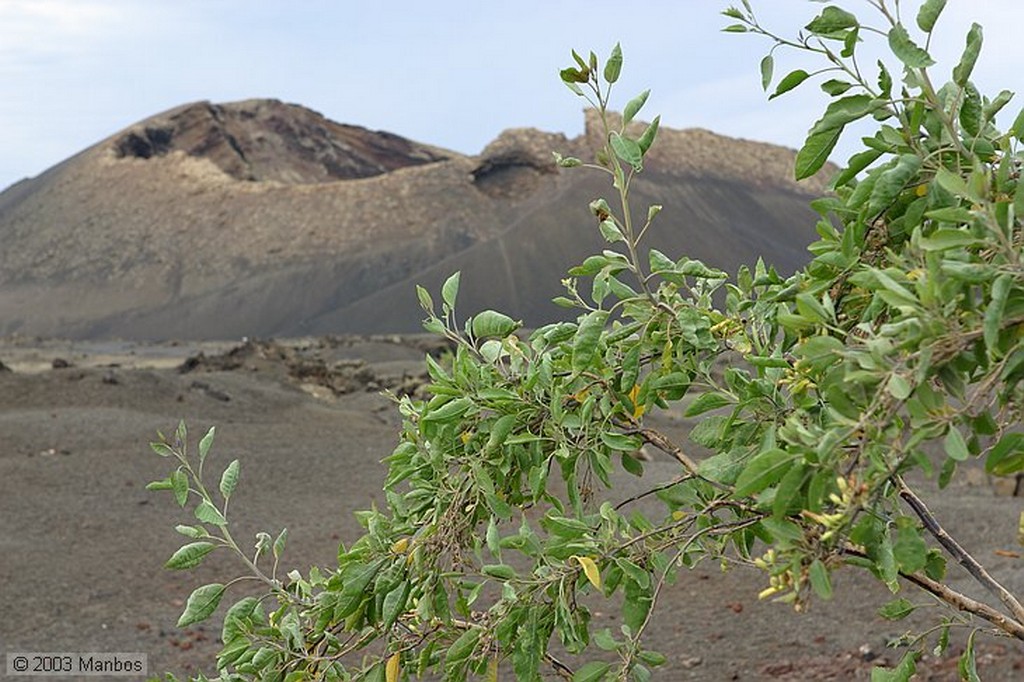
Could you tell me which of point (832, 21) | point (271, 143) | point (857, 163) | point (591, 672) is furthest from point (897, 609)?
point (271, 143)

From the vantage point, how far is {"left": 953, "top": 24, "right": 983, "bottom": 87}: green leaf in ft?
6.79

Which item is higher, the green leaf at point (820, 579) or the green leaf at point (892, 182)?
the green leaf at point (892, 182)

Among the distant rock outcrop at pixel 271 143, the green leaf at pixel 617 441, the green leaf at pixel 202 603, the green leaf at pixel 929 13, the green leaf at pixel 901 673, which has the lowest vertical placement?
the green leaf at pixel 901 673

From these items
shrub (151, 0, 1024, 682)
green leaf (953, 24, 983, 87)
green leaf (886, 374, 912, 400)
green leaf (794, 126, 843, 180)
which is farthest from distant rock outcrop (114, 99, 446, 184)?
green leaf (886, 374, 912, 400)

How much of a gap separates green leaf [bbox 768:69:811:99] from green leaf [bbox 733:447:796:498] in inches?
30.4

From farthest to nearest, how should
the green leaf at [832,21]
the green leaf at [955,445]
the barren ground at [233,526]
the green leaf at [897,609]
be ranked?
the barren ground at [233,526] < the green leaf at [897,609] < the green leaf at [832,21] < the green leaf at [955,445]

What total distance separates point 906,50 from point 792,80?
0.80ft

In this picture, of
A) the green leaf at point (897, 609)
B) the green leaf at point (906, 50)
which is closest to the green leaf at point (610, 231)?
the green leaf at point (906, 50)

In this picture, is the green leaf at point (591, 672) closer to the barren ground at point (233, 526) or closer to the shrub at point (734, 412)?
the shrub at point (734, 412)

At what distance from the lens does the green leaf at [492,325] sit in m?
2.62

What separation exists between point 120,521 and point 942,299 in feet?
36.5

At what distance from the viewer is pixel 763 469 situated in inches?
72.7

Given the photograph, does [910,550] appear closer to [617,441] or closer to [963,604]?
[617,441]

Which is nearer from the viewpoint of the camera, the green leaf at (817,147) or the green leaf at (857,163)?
the green leaf at (817,147)
